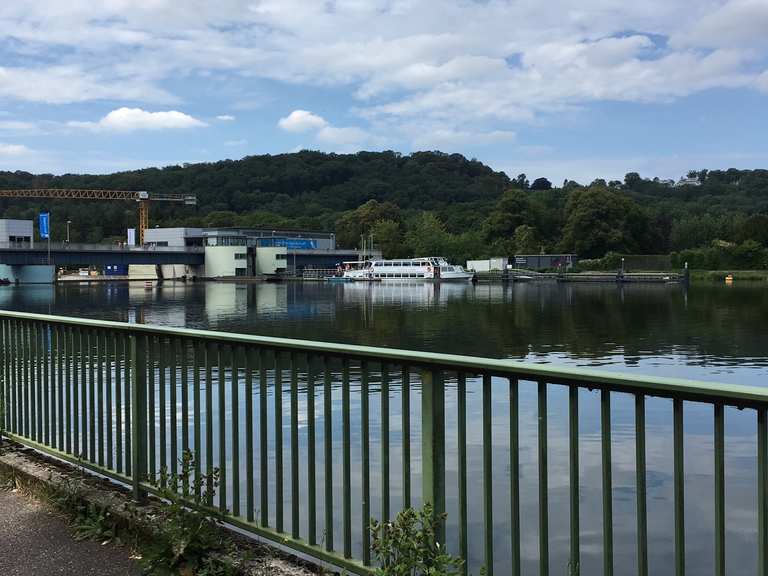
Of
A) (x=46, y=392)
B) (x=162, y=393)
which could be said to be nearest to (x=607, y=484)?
(x=162, y=393)

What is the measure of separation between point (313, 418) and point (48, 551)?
1894 mm

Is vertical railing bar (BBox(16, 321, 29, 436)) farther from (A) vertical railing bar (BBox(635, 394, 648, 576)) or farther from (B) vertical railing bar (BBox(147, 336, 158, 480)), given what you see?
(A) vertical railing bar (BBox(635, 394, 648, 576))

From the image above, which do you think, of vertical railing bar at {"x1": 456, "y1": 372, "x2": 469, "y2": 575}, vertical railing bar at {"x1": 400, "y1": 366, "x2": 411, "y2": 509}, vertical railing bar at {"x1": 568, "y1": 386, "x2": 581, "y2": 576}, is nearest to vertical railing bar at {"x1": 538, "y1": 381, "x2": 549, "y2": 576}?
vertical railing bar at {"x1": 568, "y1": 386, "x2": 581, "y2": 576}

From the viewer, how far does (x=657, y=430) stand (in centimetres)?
1277

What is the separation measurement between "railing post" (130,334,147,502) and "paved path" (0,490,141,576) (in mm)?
586

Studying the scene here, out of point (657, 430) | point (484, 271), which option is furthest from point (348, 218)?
point (657, 430)

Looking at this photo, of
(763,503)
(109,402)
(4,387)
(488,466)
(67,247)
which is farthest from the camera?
(67,247)

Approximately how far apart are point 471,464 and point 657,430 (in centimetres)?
389

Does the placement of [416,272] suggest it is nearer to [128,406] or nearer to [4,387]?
[4,387]

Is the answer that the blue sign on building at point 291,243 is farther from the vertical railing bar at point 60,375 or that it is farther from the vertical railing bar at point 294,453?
the vertical railing bar at point 294,453

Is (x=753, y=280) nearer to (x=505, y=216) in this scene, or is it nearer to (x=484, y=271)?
(x=484, y=271)

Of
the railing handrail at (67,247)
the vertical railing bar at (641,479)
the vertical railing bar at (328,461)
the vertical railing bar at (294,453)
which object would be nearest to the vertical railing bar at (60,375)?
the vertical railing bar at (294,453)

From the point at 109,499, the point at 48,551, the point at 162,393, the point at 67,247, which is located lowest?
the point at 48,551

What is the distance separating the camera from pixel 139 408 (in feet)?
19.0
